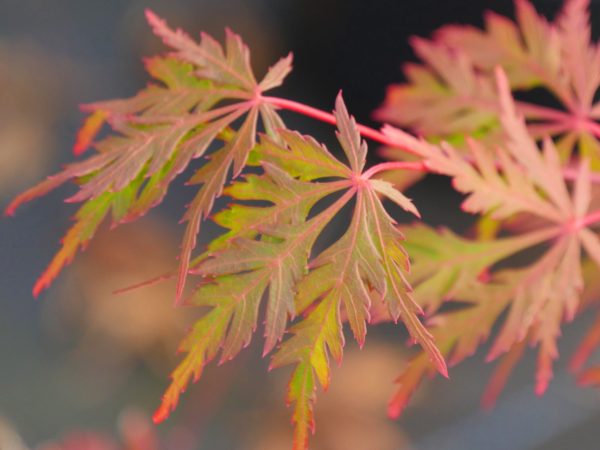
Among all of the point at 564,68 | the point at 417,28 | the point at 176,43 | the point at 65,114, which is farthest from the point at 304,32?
the point at 176,43

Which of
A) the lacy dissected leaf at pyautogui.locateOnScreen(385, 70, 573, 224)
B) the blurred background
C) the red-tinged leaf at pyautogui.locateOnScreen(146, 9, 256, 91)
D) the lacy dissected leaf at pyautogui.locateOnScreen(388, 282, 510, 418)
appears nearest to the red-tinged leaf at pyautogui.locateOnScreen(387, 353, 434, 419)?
the lacy dissected leaf at pyautogui.locateOnScreen(388, 282, 510, 418)

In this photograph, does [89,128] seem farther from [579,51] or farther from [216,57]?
[579,51]

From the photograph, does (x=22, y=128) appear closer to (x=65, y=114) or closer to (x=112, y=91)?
(x=65, y=114)

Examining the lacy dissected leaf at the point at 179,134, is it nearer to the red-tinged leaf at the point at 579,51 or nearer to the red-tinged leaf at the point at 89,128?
the red-tinged leaf at the point at 89,128

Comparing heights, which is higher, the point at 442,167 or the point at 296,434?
the point at 442,167

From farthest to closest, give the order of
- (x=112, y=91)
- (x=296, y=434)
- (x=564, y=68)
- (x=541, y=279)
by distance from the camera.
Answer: (x=112, y=91)
(x=564, y=68)
(x=541, y=279)
(x=296, y=434)

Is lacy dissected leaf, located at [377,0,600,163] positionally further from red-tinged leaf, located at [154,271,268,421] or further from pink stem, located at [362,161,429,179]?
red-tinged leaf, located at [154,271,268,421]
